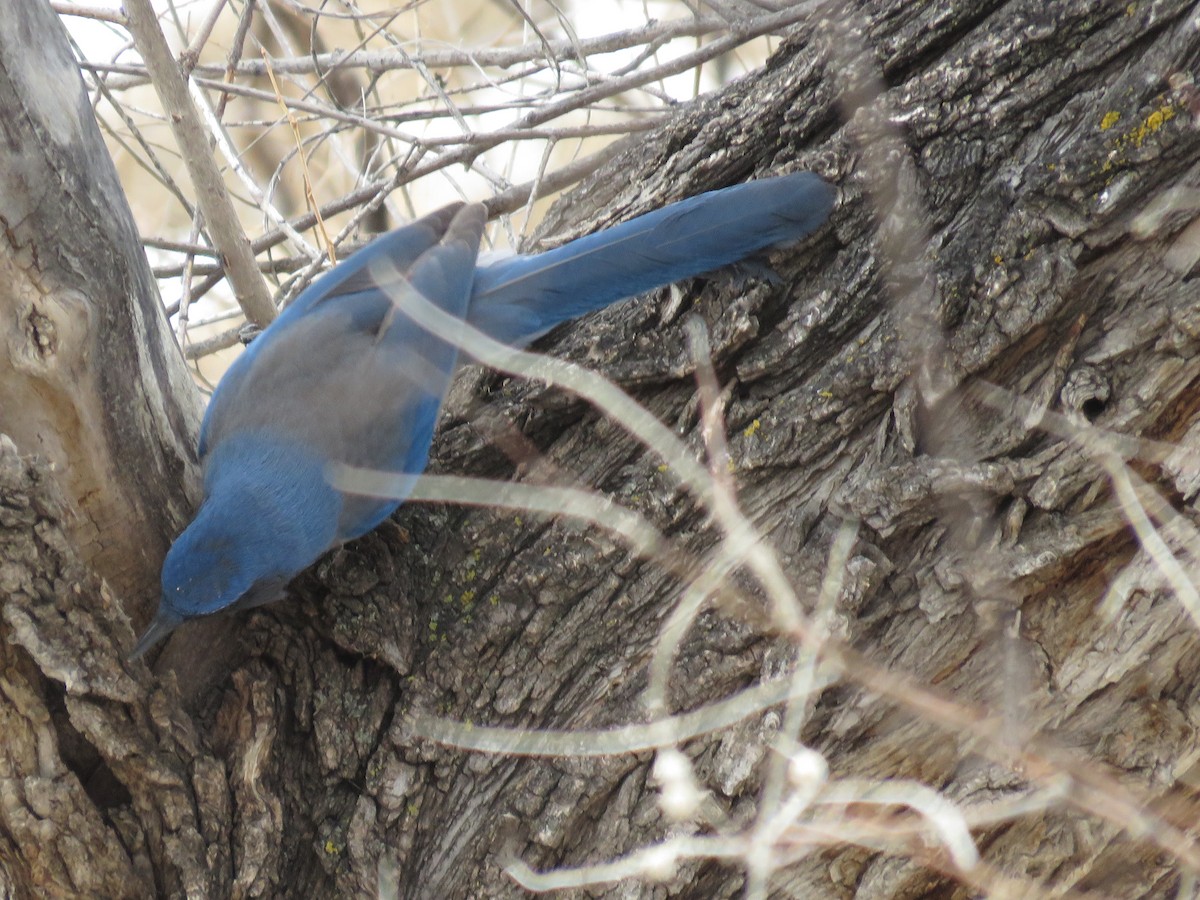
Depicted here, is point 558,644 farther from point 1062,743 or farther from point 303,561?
point 1062,743

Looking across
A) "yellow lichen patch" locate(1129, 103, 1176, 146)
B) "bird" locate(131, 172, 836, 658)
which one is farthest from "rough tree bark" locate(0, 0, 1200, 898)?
"bird" locate(131, 172, 836, 658)

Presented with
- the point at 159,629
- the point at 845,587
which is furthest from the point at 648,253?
the point at 159,629

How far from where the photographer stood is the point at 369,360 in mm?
3182

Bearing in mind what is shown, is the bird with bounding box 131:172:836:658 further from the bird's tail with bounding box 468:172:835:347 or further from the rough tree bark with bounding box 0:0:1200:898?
the rough tree bark with bounding box 0:0:1200:898

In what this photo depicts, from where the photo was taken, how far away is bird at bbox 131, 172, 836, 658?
97.3 inches

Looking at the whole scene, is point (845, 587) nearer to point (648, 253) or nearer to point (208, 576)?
point (648, 253)

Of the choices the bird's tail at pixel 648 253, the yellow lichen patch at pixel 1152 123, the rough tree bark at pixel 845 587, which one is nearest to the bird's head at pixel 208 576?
the rough tree bark at pixel 845 587

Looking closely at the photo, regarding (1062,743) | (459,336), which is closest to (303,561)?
(459,336)

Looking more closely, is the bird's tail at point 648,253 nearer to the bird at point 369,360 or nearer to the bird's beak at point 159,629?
the bird at point 369,360

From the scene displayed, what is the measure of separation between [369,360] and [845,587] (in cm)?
161

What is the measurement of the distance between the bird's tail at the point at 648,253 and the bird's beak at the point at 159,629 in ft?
3.49

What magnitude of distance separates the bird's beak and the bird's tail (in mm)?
1064

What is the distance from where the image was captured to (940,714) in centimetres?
207

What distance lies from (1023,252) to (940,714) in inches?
33.5
